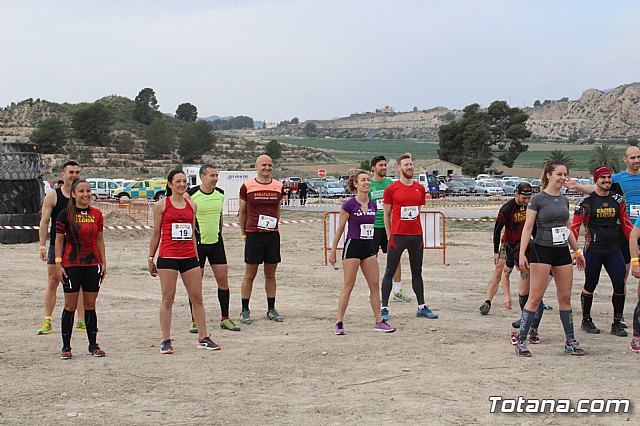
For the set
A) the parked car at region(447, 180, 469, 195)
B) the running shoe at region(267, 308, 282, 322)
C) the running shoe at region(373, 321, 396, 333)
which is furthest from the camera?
the parked car at region(447, 180, 469, 195)

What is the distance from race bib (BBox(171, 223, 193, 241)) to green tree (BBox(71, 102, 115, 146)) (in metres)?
Result: 89.6

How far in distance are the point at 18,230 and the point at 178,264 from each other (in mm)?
15534

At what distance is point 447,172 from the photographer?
85.1 meters

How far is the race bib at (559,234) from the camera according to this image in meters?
8.09

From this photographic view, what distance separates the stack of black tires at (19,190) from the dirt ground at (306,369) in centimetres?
1078

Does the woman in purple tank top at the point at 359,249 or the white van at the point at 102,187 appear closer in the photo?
the woman in purple tank top at the point at 359,249

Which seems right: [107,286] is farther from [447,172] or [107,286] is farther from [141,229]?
[447,172]

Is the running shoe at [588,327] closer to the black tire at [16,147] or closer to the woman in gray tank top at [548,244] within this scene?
the woman in gray tank top at [548,244]

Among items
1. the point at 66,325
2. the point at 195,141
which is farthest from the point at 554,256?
the point at 195,141

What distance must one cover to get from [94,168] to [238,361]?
77558 mm

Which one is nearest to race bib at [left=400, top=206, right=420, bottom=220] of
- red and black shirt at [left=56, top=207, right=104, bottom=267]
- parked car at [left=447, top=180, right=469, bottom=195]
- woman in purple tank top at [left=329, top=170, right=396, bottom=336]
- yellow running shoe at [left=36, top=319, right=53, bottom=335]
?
woman in purple tank top at [left=329, top=170, right=396, bottom=336]

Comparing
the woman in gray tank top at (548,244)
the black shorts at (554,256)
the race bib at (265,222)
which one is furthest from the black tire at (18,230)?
the black shorts at (554,256)

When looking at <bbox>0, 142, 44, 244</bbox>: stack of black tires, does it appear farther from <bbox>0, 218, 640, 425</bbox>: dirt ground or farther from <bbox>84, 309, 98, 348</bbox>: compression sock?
<bbox>84, 309, 98, 348</bbox>: compression sock

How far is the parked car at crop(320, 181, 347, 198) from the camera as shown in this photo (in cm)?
5400
